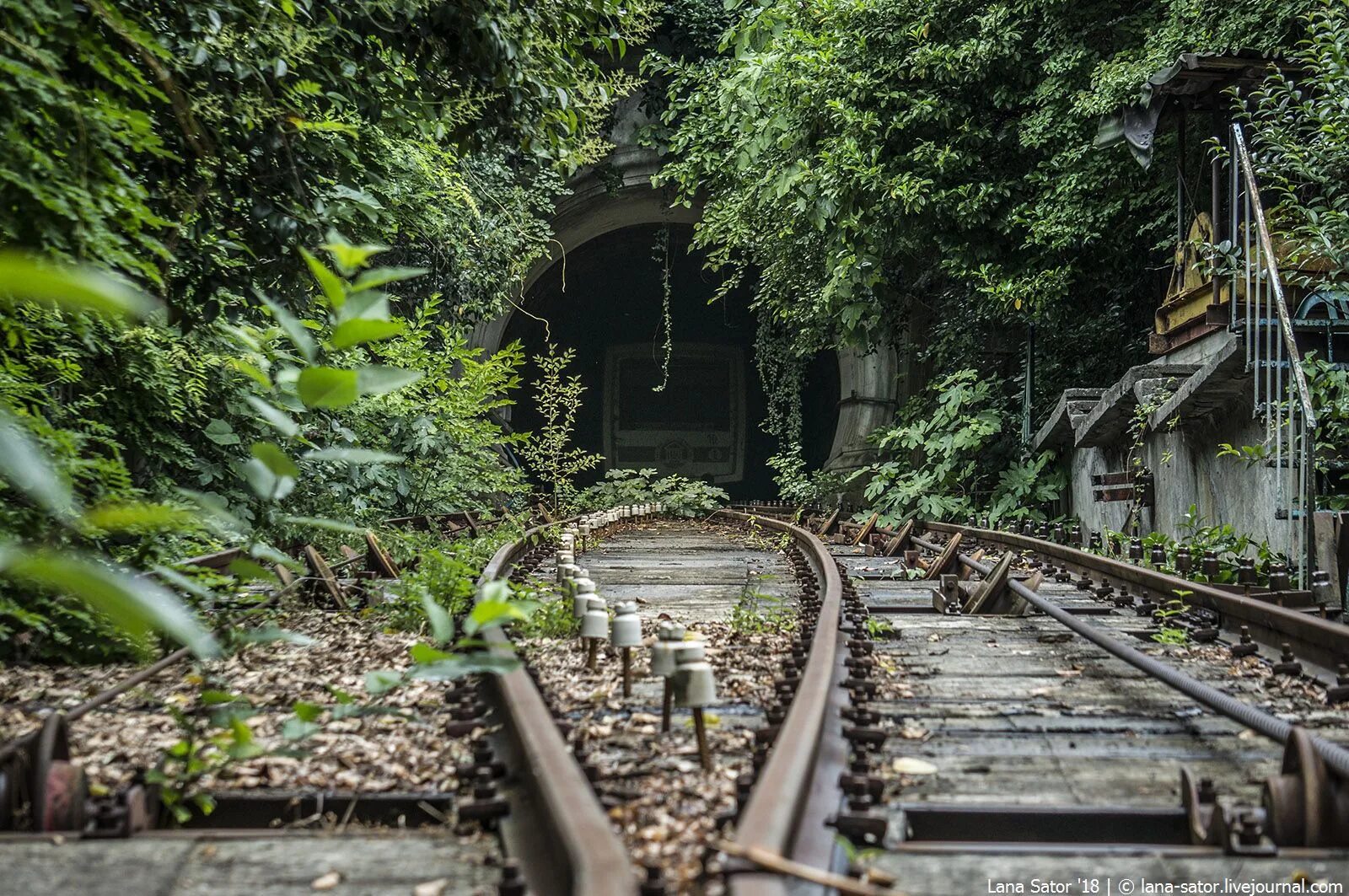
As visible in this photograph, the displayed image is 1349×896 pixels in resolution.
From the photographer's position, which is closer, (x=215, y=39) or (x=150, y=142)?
(x=150, y=142)

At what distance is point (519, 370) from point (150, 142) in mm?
17645

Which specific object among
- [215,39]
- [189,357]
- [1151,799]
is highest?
[215,39]

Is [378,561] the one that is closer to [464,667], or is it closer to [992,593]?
[992,593]

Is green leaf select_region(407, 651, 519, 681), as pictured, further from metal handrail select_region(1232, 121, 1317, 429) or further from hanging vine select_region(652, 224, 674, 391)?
hanging vine select_region(652, 224, 674, 391)

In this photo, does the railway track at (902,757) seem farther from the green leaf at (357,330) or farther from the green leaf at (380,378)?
the green leaf at (357,330)

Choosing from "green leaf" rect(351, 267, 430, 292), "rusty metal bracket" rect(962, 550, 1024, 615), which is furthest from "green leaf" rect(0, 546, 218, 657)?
"rusty metal bracket" rect(962, 550, 1024, 615)

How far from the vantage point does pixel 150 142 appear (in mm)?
2861

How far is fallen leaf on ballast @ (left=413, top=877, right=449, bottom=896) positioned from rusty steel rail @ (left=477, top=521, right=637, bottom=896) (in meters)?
0.13

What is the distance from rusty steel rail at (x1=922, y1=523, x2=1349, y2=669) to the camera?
10.7 ft

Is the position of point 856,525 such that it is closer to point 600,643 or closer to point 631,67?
point 600,643

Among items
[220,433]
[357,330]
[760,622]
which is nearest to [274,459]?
[357,330]

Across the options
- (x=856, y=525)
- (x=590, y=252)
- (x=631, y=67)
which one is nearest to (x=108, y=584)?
(x=856, y=525)

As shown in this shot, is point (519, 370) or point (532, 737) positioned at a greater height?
point (519, 370)

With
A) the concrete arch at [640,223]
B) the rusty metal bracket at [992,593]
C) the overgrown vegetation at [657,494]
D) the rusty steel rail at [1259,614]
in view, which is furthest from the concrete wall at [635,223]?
the rusty metal bracket at [992,593]
